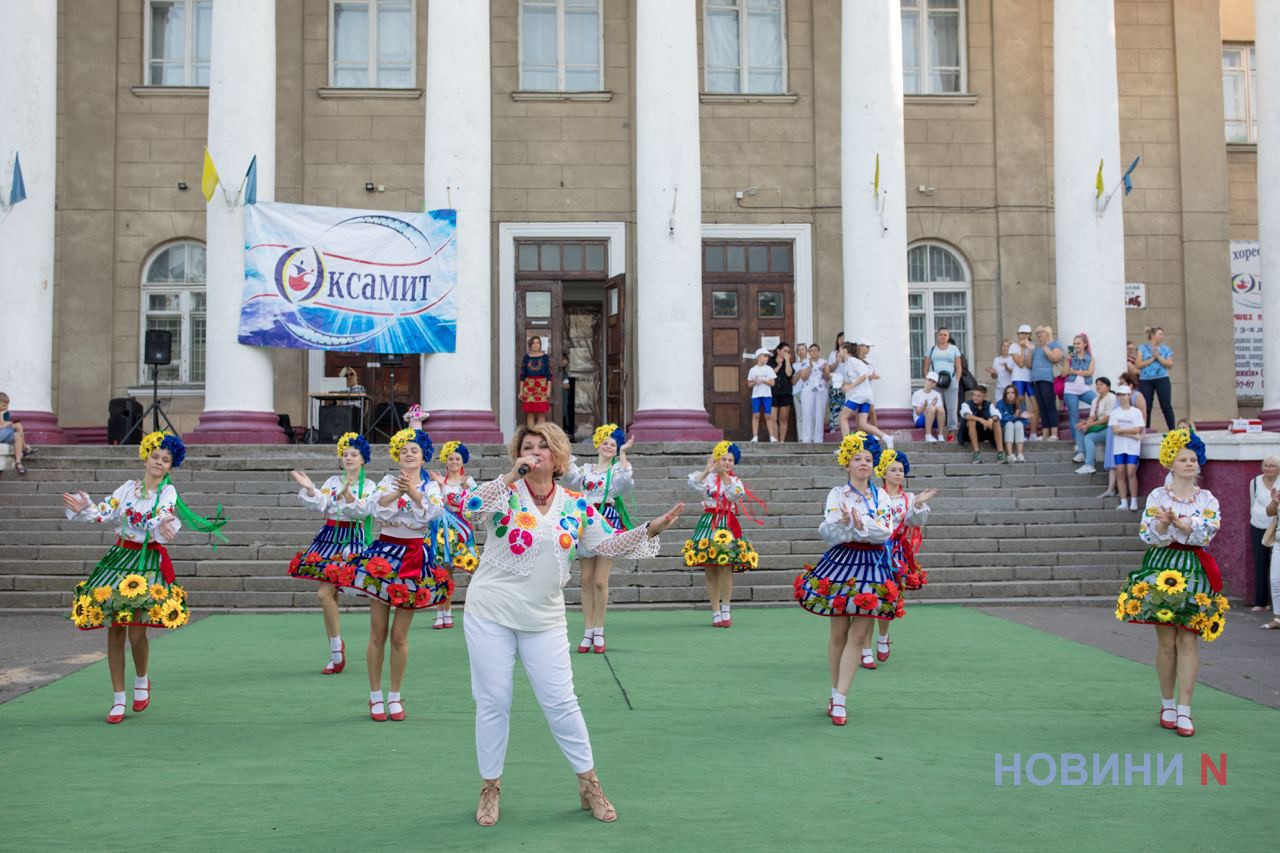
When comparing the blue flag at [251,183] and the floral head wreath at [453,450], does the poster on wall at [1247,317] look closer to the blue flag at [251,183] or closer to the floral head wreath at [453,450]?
the blue flag at [251,183]

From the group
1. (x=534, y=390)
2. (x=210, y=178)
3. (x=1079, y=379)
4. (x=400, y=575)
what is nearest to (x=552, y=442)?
(x=400, y=575)

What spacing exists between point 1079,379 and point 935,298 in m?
5.08

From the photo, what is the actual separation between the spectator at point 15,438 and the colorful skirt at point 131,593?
33.6 feet

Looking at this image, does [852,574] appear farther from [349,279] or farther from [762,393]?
[349,279]

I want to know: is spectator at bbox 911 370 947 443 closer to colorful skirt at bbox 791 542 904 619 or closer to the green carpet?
the green carpet

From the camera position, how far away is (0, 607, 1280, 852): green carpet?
20.8 feet

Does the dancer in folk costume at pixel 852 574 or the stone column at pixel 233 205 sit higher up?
the stone column at pixel 233 205

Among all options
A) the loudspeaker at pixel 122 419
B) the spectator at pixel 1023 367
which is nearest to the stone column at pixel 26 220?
the loudspeaker at pixel 122 419

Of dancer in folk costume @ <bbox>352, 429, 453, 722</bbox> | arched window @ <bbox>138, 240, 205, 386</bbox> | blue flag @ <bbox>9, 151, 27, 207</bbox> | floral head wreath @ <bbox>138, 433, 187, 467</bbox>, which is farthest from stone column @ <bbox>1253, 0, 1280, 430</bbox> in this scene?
blue flag @ <bbox>9, 151, 27, 207</bbox>

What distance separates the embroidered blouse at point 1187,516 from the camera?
352 inches

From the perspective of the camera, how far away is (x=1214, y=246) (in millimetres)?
26281

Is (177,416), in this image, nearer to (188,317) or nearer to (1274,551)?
(188,317)

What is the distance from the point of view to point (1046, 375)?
2162 cm

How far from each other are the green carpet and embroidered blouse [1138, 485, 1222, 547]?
4.03 feet
